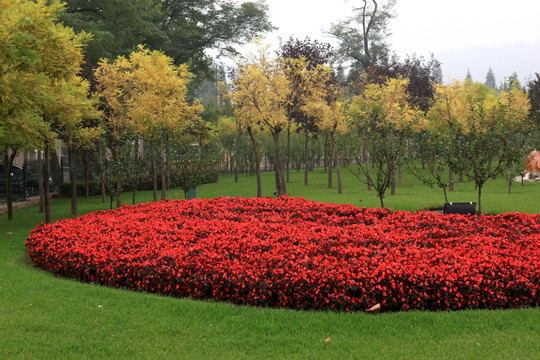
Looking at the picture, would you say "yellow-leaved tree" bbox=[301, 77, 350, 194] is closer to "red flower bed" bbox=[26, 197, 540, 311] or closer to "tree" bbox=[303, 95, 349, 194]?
"tree" bbox=[303, 95, 349, 194]

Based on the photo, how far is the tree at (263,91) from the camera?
18.7m

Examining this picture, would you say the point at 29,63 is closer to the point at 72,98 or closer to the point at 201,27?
the point at 72,98

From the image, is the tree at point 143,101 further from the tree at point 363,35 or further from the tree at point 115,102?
the tree at point 363,35

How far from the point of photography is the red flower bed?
17.5 feet

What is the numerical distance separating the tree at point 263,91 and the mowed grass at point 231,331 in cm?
1356

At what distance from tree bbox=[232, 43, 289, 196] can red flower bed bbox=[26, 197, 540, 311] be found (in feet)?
31.3

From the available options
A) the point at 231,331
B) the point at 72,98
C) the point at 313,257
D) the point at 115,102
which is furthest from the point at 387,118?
the point at 231,331

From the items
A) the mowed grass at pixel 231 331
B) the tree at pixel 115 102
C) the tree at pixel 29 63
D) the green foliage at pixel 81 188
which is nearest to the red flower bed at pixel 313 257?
the mowed grass at pixel 231 331

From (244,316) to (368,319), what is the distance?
4.10 feet

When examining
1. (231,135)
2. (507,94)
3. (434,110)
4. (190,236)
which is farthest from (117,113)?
(231,135)

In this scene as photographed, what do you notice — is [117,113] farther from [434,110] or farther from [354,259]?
[434,110]

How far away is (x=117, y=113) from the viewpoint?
16.1 m

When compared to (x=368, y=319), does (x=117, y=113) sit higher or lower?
higher

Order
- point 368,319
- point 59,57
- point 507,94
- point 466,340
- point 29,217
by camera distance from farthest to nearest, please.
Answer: point 507,94 < point 29,217 < point 59,57 < point 368,319 < point 466,340
